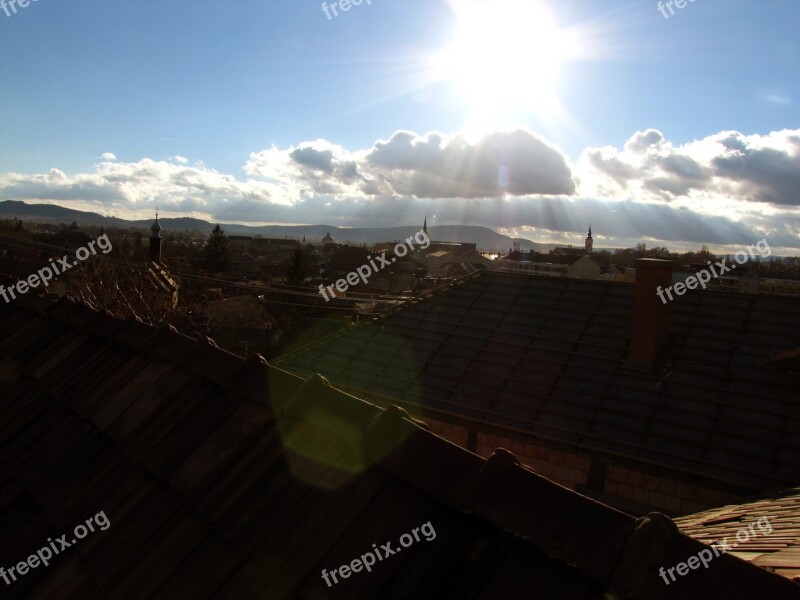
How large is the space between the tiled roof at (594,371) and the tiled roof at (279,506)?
6.85m

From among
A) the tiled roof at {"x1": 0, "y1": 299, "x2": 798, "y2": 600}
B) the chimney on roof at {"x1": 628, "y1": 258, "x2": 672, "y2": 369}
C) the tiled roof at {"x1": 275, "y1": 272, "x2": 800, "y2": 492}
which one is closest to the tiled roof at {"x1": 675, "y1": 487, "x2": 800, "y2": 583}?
the tiled roof at {"x1": 0, "y1": 299, "x2": 798, "y2": 600}

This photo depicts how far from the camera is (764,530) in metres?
4.36

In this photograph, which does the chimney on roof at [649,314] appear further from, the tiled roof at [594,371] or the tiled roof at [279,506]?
the tiled roof at [279,506]

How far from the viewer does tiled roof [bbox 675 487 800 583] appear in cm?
301

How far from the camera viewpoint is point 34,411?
3754 millimetres

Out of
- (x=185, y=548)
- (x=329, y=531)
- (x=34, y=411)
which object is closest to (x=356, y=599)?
(x=329, y=531)

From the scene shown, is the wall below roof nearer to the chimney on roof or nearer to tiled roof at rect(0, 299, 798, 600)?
the chimney on roof

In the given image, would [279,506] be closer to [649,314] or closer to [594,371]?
[594,371]

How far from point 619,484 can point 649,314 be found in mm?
3008

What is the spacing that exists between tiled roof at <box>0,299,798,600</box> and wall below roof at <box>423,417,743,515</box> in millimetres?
5146

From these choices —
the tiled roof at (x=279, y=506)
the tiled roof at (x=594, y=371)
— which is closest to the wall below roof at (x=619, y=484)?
the tiled roof at (x=594, y=371)

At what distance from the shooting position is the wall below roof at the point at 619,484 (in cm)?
763

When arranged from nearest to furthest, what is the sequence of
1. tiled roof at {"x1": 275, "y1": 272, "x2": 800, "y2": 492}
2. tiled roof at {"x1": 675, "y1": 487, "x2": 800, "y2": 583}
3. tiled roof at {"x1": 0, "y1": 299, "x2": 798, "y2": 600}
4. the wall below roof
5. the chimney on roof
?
tiled roof at {"x1": 0, "y1": 299, "x2": 798, "y2": 600}, tiled roof at {"x1": 675, "y1": 487, "x2": 800, "y2": 583}, the wall below roof, tiled roof at {"x1": 275, "y1": 272, "x2": 800, "y2": 492}, the chimney on roof

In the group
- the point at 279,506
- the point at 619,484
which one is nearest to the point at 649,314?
the point at 619,484
